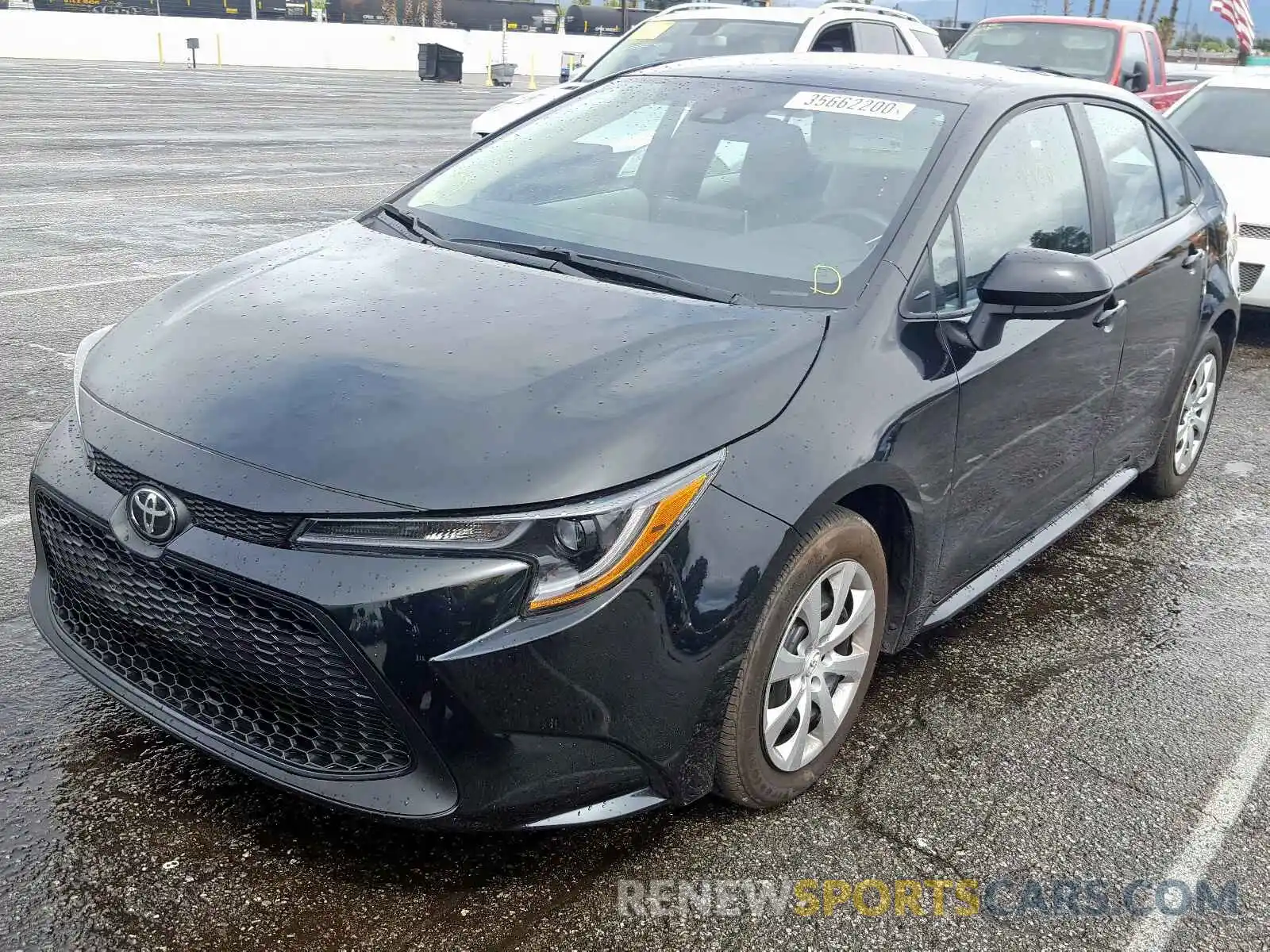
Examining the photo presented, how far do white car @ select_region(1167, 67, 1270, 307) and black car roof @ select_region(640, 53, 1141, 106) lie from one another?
373cm

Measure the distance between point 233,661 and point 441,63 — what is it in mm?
35162

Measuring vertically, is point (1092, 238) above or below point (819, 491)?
above

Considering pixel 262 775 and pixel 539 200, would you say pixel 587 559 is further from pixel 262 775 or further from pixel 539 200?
pixel 539 200

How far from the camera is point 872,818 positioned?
2857 millimetres

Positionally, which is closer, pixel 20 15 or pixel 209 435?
pixel 209 435

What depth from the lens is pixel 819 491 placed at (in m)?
2.59

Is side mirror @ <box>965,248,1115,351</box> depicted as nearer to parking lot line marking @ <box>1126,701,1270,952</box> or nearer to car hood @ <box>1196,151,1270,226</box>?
parking lot line marking @ <box>1126,701,1270,952</box>

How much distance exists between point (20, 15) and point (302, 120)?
1975cm

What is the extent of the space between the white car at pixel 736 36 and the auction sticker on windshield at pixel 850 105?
6.81 metres

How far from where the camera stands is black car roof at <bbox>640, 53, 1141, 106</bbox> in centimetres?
355

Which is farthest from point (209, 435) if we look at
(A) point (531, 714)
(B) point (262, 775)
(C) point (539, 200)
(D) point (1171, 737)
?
(D) point (1171, 737)

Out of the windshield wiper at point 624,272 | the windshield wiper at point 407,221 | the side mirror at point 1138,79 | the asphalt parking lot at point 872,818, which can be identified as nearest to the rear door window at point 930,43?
the side mirror at point 1138,79

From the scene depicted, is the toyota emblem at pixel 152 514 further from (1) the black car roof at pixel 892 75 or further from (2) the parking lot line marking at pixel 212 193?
(2) the parking lot line marking at pixel 212 193

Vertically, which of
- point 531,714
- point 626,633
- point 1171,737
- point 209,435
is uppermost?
point 209,435
